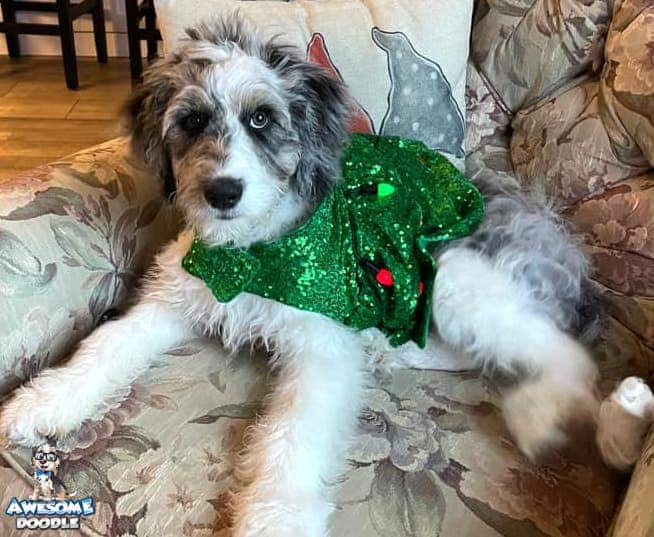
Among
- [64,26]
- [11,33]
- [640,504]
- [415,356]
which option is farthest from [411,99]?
[11,33]

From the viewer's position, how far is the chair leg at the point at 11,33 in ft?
13.7

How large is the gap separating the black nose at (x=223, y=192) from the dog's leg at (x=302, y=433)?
1.06 ft

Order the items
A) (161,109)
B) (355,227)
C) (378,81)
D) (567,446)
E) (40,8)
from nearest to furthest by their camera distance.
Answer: (567,446)
(161,109)
(355,227)
(378,81)
(40,8)

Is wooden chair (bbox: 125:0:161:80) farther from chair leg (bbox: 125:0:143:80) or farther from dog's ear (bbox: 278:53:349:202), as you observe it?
dog's ear (bbox: 278:53:349:202)

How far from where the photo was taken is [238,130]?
4.43 ft

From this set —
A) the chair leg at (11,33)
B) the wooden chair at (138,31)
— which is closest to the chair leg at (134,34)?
the wooden chair at (138,31)

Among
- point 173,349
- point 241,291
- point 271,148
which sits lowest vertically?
point 173,349

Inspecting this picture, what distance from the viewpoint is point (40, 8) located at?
423 cm

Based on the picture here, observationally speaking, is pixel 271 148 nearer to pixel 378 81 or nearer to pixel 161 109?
pixel 161 109

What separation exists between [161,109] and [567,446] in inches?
37.7

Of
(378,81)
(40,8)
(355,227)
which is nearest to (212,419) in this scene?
(355,227)

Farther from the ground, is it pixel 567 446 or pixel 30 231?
pixel 30 231

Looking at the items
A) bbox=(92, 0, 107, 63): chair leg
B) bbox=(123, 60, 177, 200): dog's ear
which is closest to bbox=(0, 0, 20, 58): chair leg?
bbox=(92, 0, 107, 63): chair leg

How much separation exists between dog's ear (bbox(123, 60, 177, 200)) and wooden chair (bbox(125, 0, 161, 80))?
238 cm
